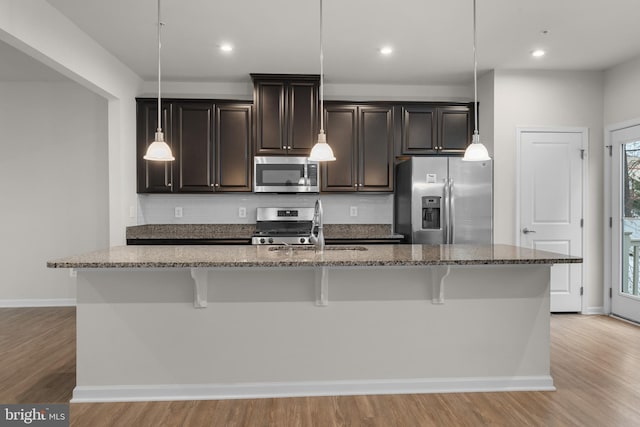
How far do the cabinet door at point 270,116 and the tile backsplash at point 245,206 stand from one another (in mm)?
664

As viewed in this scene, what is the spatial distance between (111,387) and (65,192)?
10.7ft

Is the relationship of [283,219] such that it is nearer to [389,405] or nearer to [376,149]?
[376,149]

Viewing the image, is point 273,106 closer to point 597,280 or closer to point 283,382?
point 283,382

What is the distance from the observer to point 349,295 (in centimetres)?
270

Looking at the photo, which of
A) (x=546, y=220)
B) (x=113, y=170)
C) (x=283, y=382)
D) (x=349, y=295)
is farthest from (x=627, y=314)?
(x=113, y=170)

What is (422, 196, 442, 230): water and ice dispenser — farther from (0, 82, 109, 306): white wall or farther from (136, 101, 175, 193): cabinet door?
(0, 82, 109, 306): white wall

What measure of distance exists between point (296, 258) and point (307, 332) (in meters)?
0.55

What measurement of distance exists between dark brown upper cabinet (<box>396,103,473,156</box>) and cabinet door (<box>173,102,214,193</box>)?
2.16 metres

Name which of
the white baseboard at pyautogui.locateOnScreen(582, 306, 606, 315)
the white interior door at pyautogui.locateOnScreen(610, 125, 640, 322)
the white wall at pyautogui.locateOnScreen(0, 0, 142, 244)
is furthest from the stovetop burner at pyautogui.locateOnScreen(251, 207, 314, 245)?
the white interior door at pyautogui.locateOnScreen(610, 125, 640, 322)

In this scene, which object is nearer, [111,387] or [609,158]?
[111,387]

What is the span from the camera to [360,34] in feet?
12.1

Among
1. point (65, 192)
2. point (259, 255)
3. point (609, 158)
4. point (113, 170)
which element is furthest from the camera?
point (65, 192)

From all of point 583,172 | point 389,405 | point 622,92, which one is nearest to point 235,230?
point 389,405

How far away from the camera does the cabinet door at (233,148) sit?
4.74 metres
